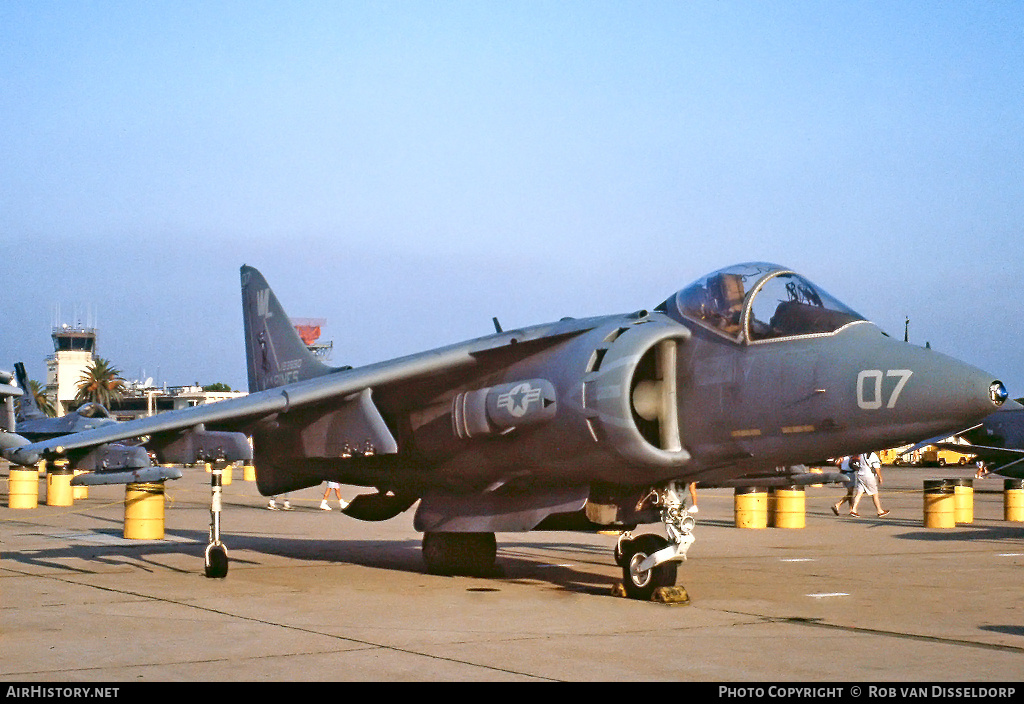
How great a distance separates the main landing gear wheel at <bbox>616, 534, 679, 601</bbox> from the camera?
10492mm

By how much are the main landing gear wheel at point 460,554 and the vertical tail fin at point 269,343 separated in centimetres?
311

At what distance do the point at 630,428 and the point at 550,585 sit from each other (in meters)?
2.63

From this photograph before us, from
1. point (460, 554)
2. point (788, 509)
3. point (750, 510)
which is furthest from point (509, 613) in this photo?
point (788, 509)

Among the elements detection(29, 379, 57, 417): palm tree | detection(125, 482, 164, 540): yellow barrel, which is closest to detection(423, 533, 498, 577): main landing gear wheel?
detection(125, 482, 164, 540): yellow barrel

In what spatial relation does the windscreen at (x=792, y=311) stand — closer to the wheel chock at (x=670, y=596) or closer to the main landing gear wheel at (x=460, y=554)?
the wheel chock at (x=670, y=596)

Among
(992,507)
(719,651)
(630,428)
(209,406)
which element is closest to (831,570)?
(630,428)

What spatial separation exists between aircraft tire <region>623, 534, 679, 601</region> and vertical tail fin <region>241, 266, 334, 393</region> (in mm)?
5592

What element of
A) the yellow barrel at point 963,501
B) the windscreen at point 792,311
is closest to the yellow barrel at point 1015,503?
the yellow barrel at point 963,501

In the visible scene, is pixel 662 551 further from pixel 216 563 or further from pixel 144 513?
pixel 144 513

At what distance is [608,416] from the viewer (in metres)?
10.1

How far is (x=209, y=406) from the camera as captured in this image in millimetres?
11914

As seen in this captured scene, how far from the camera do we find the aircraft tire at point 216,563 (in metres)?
12.2

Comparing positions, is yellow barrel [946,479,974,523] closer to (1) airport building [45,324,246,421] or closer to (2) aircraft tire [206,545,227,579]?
(2) aircraft tire [206,545,227,579]

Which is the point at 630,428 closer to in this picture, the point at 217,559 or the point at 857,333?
the point at 857,333
